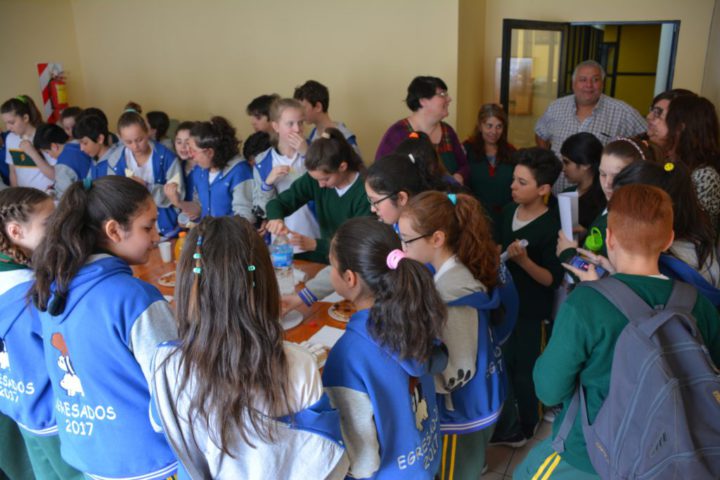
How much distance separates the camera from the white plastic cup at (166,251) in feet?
8.91

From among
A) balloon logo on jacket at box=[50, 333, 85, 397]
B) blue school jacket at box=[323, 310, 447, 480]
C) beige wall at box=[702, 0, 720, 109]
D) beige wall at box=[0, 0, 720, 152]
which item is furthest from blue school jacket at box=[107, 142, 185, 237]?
beige wall at box=[702, 0, 720, 109]

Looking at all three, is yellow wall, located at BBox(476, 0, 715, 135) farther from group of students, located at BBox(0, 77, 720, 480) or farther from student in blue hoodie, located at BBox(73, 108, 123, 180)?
student in blue hoodie, located at BBox(73, 108, 123, 180)

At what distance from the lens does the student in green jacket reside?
2.64 metres

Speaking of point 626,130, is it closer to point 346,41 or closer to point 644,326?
point 346,41

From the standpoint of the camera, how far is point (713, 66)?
13.5ft

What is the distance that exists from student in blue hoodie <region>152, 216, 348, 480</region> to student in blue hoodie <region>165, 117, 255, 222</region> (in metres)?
2.09

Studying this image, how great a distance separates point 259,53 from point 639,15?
133 inches

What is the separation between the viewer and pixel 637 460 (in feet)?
4.06

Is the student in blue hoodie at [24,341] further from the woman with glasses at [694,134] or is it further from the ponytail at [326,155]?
the woman with glasses at [694,134]

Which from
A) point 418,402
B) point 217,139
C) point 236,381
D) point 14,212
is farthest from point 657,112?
point 14,212

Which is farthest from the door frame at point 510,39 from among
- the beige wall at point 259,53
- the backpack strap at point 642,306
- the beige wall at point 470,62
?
the backpack strap at point 642,306

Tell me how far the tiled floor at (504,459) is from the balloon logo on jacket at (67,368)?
1.72m

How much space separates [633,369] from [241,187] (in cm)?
256

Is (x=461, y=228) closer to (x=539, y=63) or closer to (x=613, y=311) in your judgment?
(x=613, y=311)
